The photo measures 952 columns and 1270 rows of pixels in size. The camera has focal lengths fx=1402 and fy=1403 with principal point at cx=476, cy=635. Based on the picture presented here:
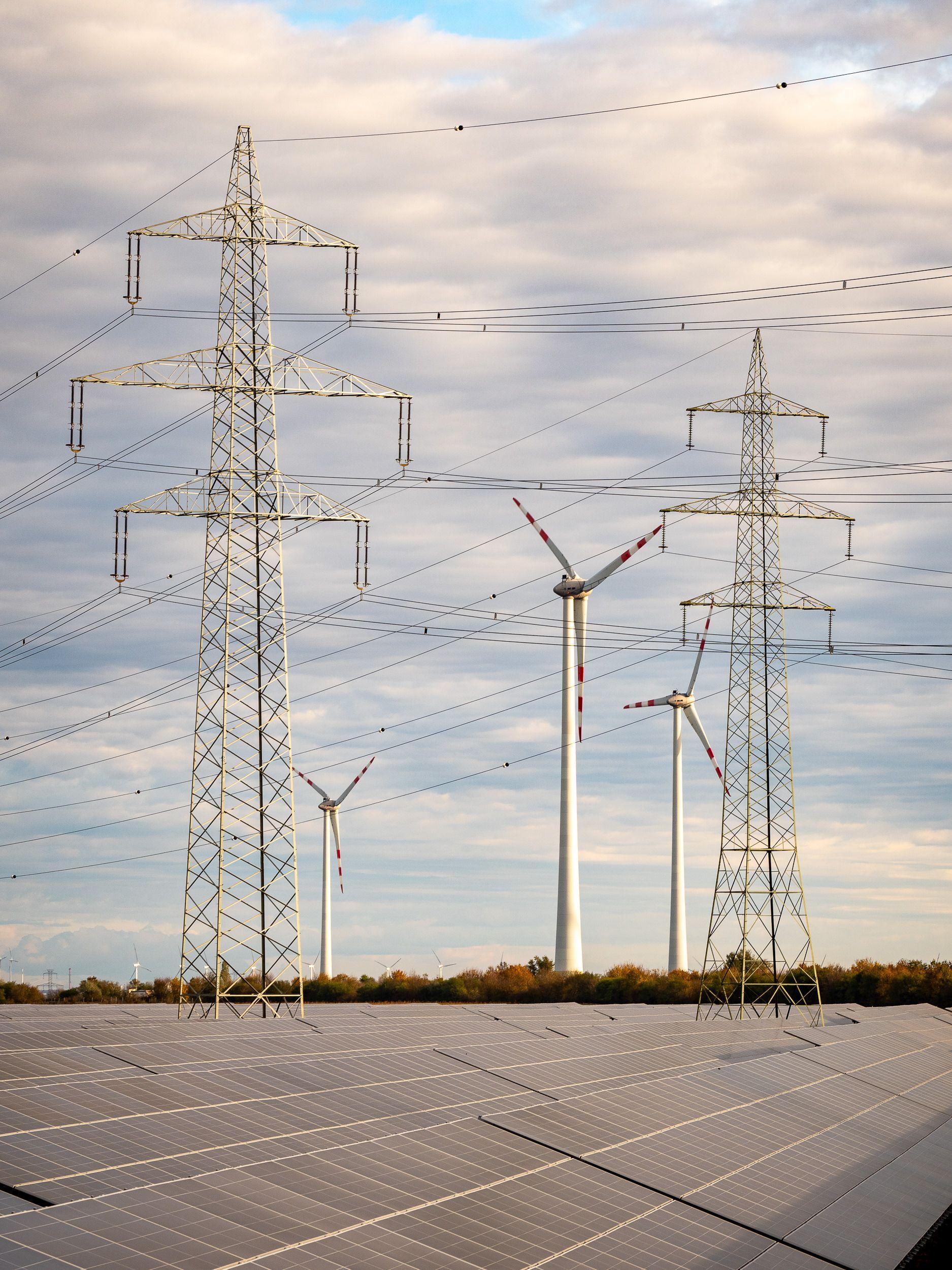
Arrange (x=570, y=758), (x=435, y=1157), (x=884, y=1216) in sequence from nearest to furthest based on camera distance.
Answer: (x=435, y=1157), (x=884, y=1216), (x=570, y=758)

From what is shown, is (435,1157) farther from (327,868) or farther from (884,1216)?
(327,868)

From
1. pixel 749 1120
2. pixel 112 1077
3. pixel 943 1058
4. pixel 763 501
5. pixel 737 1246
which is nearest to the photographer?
pixel 737 1246

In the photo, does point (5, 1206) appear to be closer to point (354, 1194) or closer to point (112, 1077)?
point (354, 1194)

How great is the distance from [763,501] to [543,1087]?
138ft

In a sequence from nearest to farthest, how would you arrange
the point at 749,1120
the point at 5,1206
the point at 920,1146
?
the point at 5,1206
the point at 749,1120
the point at 920,1146

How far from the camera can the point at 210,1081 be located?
25.6 m

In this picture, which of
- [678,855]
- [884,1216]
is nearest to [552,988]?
[678,855]

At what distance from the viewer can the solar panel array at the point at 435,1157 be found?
1733 cm

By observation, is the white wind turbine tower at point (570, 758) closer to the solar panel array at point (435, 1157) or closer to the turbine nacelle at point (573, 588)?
the turbine nacelle at point (573, 588)

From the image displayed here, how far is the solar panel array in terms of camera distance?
17.3 metres

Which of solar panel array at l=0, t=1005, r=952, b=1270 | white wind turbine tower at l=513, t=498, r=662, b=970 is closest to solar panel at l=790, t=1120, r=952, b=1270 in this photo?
solar panel array at l=0, t=1005, r=952, b=1270

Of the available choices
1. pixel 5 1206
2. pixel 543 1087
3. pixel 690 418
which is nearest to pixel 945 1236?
pixel 543 1087

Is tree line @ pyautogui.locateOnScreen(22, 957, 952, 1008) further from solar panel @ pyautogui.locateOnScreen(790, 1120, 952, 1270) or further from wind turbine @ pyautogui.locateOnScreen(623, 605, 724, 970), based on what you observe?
solar panel @ pyautogui.locateOnScreen(790, 1120, 952, 1270)

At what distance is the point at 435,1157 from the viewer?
2195 centimetres
